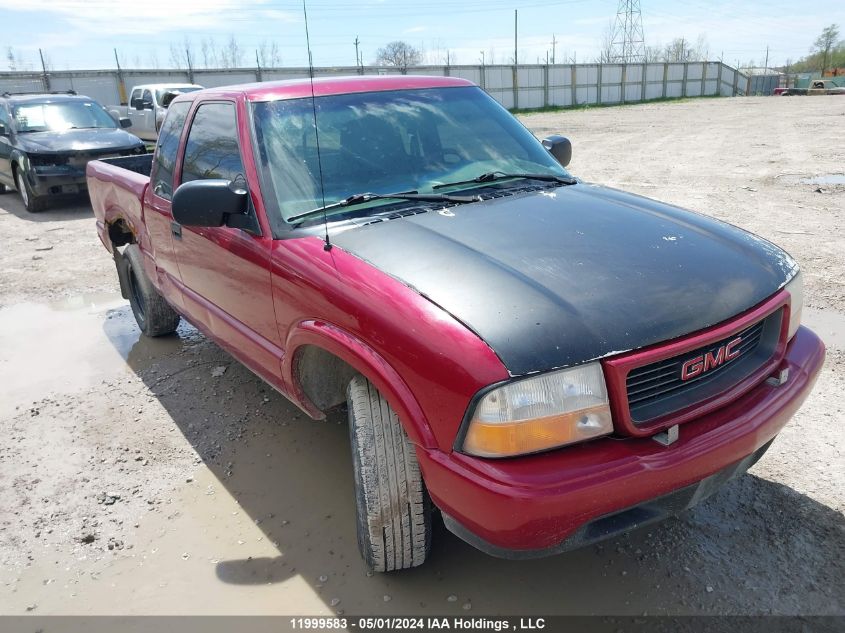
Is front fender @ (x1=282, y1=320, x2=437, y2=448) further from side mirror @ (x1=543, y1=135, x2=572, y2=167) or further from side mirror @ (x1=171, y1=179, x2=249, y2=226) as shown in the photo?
side mirror @ (x1=543, y1=135, x2=572, y2=167)

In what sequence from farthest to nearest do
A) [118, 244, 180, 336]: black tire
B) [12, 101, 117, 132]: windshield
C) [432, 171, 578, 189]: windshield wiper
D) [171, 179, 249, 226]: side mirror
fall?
1. [12, 101, 117, 132]: windshield
2. [118, 244, 180, 336]: black tire
3. [432, 171, 578, 189]: windshield wiper
4. [171, 179, 249, 226]: side mirror

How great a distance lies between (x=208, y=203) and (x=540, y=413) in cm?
168

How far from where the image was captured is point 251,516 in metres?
3.01

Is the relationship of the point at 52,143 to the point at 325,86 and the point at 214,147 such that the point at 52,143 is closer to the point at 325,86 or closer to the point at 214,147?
the point at 214,147

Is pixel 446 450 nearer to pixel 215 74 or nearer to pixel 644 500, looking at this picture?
pixel 644 500

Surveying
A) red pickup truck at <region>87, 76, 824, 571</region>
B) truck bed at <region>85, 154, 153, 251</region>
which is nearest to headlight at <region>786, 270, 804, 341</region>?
red pickup truck at <region>87, 76, 824, 571</region>

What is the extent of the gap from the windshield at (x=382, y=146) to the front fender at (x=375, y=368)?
599 mm

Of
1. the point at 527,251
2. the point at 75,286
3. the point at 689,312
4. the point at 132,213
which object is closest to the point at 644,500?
the point at 689,312

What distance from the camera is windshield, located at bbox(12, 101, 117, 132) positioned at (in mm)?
10742

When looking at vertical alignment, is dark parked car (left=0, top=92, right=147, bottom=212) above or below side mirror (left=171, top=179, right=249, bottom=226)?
below

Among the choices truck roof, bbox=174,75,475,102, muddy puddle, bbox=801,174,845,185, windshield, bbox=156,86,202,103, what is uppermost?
truck roof, bbox=174,75,475,102

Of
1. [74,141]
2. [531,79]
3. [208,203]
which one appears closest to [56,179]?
[74,141]

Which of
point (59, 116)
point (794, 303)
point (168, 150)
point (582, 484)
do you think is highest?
point (168, 150)

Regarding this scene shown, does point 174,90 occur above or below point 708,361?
above
